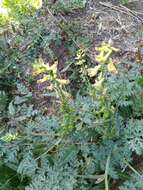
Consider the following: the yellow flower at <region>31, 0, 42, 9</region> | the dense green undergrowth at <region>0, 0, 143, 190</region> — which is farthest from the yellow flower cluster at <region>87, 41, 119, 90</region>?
the yellow flower at <region>31, 0, 42, 9</region>

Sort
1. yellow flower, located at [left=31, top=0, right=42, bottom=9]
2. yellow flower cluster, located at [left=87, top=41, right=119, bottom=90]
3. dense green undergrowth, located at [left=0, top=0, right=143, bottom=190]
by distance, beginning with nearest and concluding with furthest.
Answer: yellow flower cluster, located at [left=87, top=41, right=119, bottom=90], dense green undergrowth, located at [left=0, top=0, right=143, bottom=190], yellow flower, located at [left=31, top=0, right=42, bottom=9]

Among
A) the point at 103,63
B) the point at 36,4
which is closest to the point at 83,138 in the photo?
the point at 103,63

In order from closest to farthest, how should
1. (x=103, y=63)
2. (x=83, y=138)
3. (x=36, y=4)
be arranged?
(x=103, y=63), (x=83, y=138), (x=36, y=4)

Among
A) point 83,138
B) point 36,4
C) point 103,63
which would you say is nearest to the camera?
point 103,63

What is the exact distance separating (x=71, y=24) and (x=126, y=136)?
1155 millimetres

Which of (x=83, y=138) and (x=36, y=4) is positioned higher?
(x=36, y=4)

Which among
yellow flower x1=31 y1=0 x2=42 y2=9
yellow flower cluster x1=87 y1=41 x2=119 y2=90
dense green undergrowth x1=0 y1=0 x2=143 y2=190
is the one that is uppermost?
yellow flower cluster x1=87 y1=41 x2=119 y2=90

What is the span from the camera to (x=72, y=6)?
3.63 metres

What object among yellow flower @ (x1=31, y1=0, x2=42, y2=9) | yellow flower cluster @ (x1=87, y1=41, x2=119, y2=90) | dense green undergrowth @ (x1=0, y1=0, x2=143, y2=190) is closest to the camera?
yellow flower cluster @ (x1=87, y1=41, x2=119, y2=90)

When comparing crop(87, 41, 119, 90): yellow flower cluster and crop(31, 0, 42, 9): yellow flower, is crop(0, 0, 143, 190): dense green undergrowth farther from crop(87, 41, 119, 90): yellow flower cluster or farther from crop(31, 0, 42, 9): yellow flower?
crop(31, 0, 42, 9): yellow flower

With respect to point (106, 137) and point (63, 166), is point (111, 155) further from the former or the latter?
point (63, 166)

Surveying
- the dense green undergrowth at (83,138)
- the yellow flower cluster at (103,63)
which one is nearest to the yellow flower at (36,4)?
the dense green undergrowth at (83,138)

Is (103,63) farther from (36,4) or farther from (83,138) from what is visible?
(36,4)

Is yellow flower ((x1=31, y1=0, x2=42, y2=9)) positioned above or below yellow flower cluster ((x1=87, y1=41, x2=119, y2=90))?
below
